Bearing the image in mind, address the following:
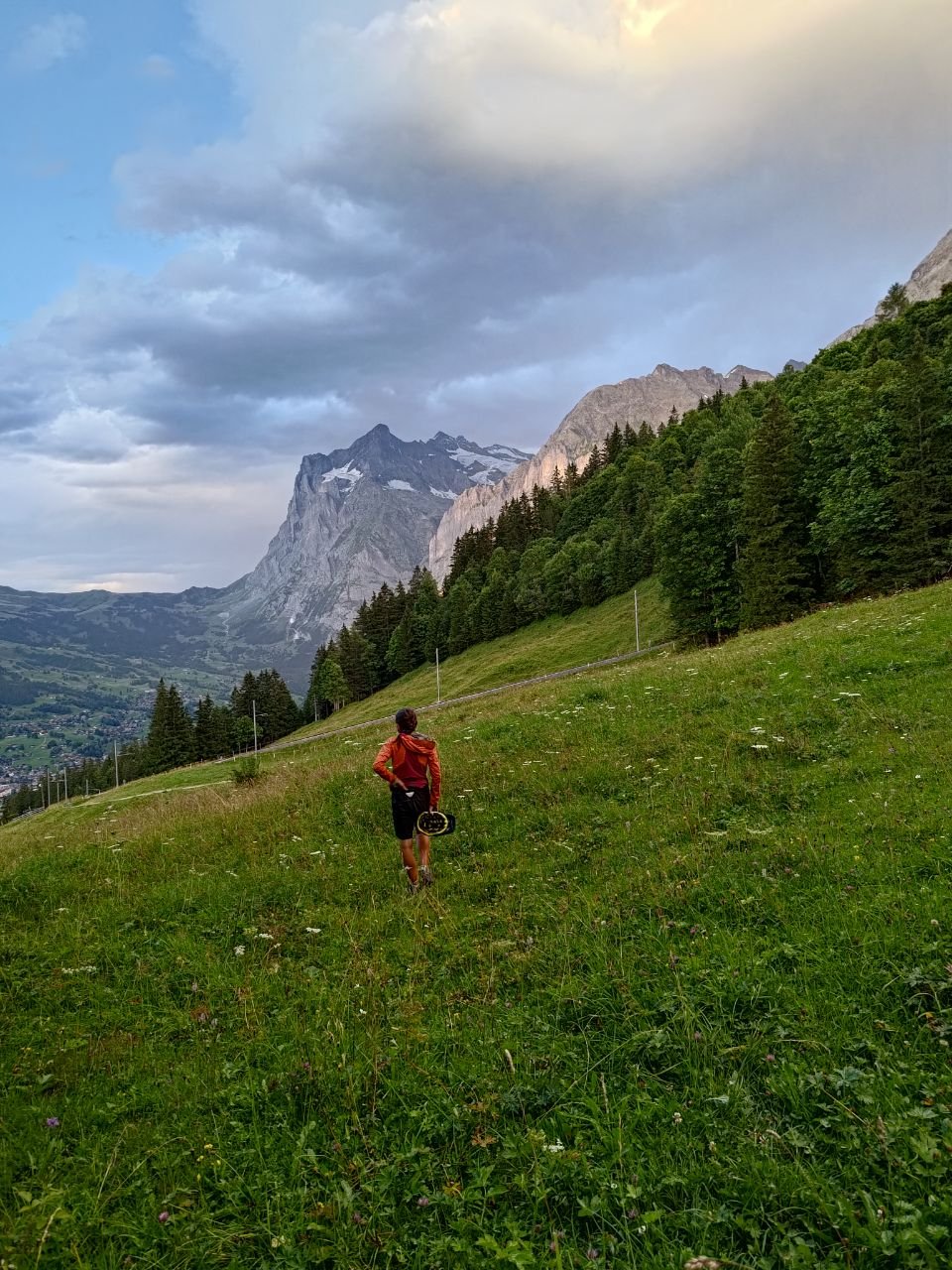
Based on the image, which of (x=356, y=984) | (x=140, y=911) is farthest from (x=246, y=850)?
(x=356, y=984)

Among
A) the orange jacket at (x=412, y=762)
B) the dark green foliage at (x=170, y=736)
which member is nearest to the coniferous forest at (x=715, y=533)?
the dark green foliage at (x=170, y=736)

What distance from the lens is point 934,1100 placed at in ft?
13.6

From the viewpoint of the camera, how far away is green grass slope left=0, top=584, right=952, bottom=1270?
3920 millimetres

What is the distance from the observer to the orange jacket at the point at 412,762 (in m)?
10.6

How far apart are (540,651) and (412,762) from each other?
69984mm

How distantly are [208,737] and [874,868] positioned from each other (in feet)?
343

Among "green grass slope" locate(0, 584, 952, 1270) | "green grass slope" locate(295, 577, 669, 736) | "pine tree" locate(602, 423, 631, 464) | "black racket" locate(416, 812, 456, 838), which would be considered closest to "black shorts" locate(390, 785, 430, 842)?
"black racket" locate(416, 812, 456, 838)

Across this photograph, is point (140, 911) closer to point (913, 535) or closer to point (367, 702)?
point (913, 535)

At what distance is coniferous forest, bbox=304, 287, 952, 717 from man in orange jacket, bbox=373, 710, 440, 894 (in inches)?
1784

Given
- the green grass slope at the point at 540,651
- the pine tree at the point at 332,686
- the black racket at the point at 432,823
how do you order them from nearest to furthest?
the black racket at the point at 432,823 < the green grass slope at the point at 540,651 < the pine tree at the point at 332,686

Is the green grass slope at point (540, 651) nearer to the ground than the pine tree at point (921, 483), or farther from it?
nearer to the ground

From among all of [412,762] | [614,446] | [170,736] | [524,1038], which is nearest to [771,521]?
[412,762]

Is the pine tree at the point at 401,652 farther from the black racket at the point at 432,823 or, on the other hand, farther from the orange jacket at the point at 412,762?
the black racket at the point at 432,823

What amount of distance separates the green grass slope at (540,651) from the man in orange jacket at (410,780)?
5865 cm
